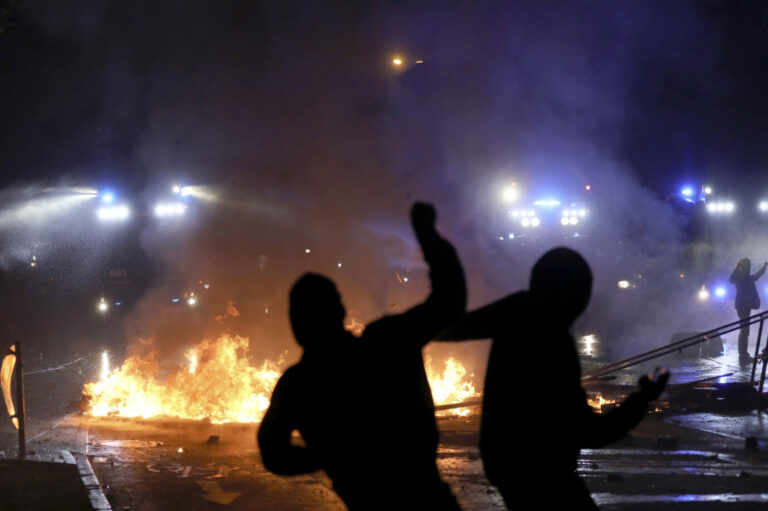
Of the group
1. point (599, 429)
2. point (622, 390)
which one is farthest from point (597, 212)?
point (599, 429)

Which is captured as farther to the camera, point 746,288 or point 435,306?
point 746,288

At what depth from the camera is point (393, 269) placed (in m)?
17.4

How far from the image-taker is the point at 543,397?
2.21 metres

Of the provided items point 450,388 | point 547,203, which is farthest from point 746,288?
point 547,203

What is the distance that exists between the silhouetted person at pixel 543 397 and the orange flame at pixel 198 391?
656 cm

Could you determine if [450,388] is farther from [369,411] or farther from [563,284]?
[369,411]

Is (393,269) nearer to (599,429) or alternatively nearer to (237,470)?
(237,470)

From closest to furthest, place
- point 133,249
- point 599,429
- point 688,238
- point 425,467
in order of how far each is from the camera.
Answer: point 425,467 < point 599,429 < point 688,238 < point 133,249

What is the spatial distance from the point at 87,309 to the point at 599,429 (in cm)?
2840

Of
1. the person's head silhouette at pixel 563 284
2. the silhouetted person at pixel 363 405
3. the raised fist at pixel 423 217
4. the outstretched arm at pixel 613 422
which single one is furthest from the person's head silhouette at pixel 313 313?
the outstretched arm at pixel 613 422

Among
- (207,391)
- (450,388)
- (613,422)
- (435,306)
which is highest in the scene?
(435,306)

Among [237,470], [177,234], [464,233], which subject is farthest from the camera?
[177,234]

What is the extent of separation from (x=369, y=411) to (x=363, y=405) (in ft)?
0.08

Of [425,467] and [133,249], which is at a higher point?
[133,249]
